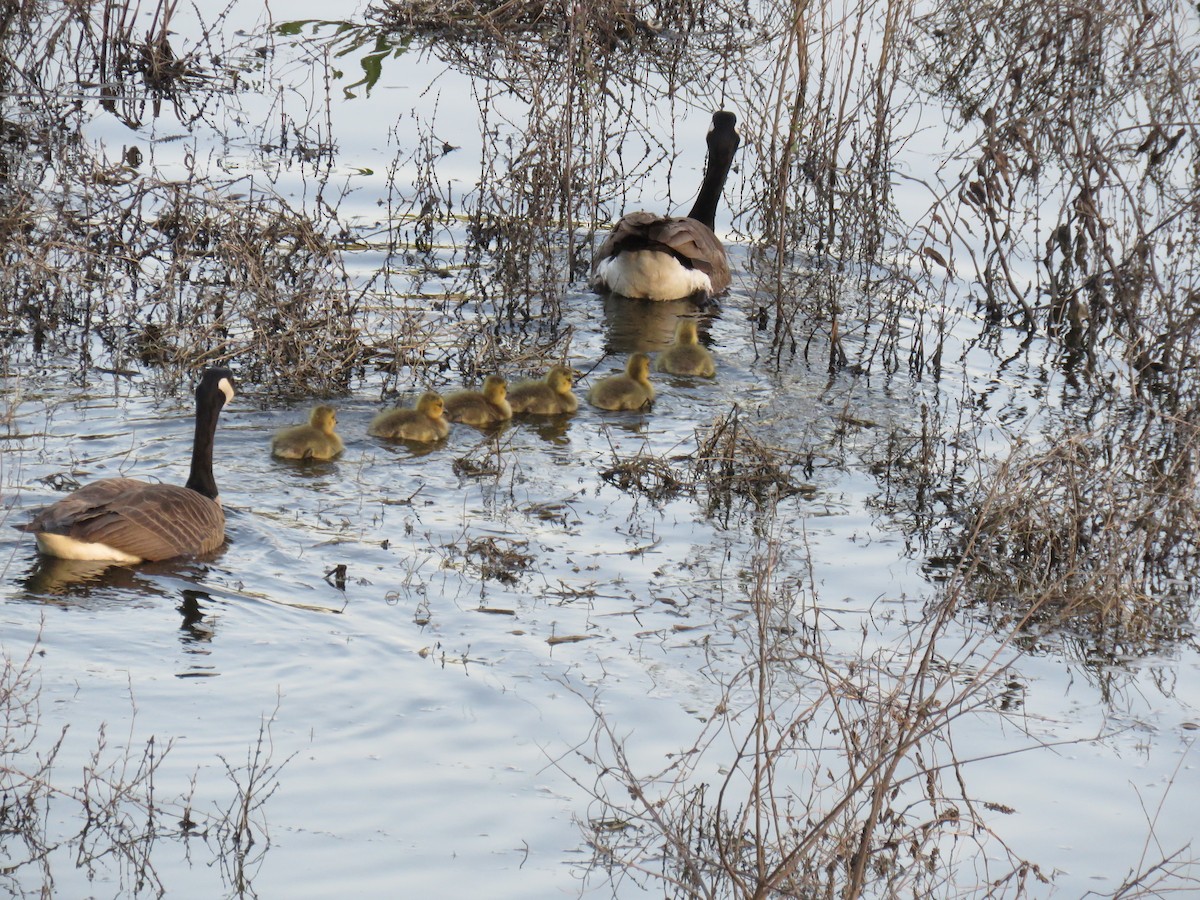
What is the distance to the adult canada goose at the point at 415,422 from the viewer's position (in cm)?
874

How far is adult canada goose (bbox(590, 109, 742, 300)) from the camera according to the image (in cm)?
1198

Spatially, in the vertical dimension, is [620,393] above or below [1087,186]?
below

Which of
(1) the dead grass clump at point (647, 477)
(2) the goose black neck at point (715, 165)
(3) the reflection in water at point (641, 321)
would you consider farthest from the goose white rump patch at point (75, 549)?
(2) the goose black neck at point (715, 165)

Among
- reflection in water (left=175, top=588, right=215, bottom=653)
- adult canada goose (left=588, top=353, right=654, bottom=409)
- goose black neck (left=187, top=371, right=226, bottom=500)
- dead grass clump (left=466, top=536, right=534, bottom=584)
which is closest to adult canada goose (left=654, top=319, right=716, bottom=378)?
adult canada goose (left=588, top=353, right=654, bottom=409)

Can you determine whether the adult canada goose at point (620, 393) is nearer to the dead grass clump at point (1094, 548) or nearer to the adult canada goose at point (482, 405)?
the adult canada goose at point (482, 405)

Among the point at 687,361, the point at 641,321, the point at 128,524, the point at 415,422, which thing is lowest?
the point at 128,524

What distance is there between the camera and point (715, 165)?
43.9 feet

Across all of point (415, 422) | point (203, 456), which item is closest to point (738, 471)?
point (415, 422)

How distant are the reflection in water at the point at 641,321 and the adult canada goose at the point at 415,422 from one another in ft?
7.80

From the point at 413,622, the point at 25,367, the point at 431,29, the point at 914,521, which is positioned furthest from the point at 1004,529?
the point at 431,29

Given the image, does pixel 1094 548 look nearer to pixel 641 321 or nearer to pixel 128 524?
pixel 128 524

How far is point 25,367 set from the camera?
9156mm

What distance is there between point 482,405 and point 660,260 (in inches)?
132

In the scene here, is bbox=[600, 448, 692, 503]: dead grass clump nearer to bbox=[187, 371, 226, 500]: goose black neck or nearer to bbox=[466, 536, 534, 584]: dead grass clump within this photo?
bbox=[466, 536, 534, 584]: dead grass clump
